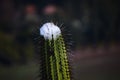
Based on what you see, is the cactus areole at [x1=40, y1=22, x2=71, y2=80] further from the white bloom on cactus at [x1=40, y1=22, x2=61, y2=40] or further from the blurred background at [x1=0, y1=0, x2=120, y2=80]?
the blurred background at [x1=0, y1=0, x2=120, y2=80]

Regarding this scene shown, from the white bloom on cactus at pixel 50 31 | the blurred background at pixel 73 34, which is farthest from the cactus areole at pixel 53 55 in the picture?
the blurred background at pixel 73 34

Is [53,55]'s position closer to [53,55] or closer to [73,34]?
[53,55]

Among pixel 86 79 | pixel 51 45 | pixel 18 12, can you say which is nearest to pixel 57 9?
pixel 18 12

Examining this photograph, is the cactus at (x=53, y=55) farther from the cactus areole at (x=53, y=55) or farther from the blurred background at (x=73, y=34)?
the blurred background at (x=73, y=34)

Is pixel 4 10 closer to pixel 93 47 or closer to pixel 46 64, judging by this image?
pixel 93 47

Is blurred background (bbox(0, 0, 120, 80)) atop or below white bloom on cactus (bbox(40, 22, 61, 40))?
atop

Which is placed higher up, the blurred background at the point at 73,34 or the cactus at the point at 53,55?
the blurred background at the point at 73,34

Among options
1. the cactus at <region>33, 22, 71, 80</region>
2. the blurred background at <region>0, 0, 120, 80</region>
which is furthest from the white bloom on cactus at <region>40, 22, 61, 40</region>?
the blurred background at <region>0, 0, 120, 80</region>
